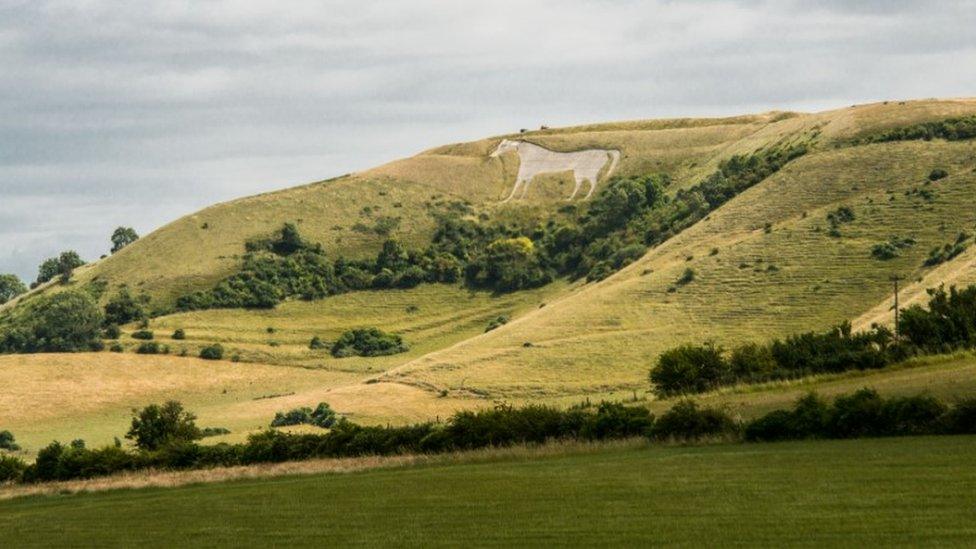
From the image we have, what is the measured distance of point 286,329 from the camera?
527 feet

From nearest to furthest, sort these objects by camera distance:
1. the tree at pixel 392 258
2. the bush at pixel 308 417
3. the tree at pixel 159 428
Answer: the tree at pixel 159 428, the bush at pixel 308 417, the tree at pixel 392 258

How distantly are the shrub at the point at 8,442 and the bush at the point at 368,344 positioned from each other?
45.7 meters

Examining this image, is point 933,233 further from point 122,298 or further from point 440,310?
point 122,298

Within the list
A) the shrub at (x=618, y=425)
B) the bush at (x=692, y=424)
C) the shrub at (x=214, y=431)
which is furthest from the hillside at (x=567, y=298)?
the bush at (x=692, y=424)

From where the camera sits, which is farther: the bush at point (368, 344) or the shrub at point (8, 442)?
the bush at point (368, 344)

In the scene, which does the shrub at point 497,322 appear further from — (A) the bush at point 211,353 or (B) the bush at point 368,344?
(A) the bush at point 211,353

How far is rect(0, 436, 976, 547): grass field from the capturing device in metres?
27.4

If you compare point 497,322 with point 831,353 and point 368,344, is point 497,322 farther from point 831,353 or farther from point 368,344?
point 831,353

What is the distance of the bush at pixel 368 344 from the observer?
150000 millimetres

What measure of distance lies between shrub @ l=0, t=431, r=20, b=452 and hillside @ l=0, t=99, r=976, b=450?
234 centimetres

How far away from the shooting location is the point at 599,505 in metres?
32.1

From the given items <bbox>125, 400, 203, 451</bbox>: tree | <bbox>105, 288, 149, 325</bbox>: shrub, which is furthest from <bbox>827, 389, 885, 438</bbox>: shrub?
<bbox>105, 288, 149, 325</bbox>: shrub

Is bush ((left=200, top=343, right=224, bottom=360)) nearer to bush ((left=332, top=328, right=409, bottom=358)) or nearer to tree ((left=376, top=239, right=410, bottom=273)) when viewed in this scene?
bush ((left=332, top=328, right=409, bottom=358))

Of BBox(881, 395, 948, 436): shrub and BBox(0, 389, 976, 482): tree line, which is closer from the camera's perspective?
BBox(881, 395, 948, 436): shrub
